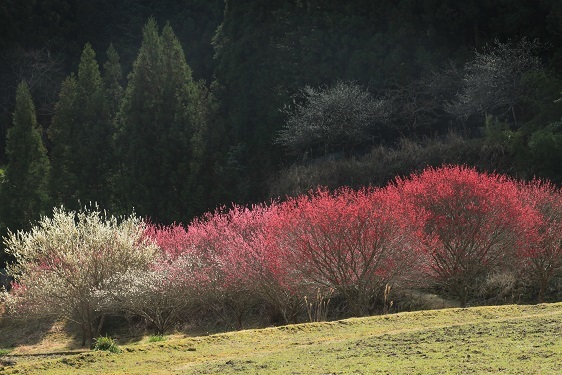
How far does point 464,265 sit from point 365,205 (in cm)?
308

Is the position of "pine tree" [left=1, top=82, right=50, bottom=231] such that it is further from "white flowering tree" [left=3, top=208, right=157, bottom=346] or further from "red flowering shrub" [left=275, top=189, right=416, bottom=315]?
"red flowering shrub" [left=275, top=189, right=416, bottom=315]

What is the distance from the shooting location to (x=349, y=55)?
123 feet

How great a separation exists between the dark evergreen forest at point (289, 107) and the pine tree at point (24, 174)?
0.20 feet

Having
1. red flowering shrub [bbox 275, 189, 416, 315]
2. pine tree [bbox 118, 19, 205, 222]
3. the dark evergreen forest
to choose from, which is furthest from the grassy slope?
pine tree [bbox 118, 19, 205, 222]

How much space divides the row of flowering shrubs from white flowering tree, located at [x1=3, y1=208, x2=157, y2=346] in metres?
0.03

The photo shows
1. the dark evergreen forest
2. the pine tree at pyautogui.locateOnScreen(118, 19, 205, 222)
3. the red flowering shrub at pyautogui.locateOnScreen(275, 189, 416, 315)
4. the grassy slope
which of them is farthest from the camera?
the pine tree at pyautogui.locateOnScreen(118, 19, 205, 222)

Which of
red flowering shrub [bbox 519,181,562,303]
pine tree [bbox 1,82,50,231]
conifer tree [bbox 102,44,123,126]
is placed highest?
conifer tree [bbox 102,44,123,126]

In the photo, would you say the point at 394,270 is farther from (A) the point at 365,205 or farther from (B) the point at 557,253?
(B) the point at 557,253

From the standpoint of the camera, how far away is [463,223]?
18.9m

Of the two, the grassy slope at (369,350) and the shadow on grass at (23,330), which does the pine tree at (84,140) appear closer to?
the shadow on grass at (23,330)

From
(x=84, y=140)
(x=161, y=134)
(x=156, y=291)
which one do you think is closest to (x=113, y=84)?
(x=84, y=140)

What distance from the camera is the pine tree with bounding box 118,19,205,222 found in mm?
34906

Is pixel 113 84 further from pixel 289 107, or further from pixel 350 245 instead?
pixel 350 245

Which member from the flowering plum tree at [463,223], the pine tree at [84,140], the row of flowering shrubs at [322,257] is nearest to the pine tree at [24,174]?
the pine tree at [84,140]
